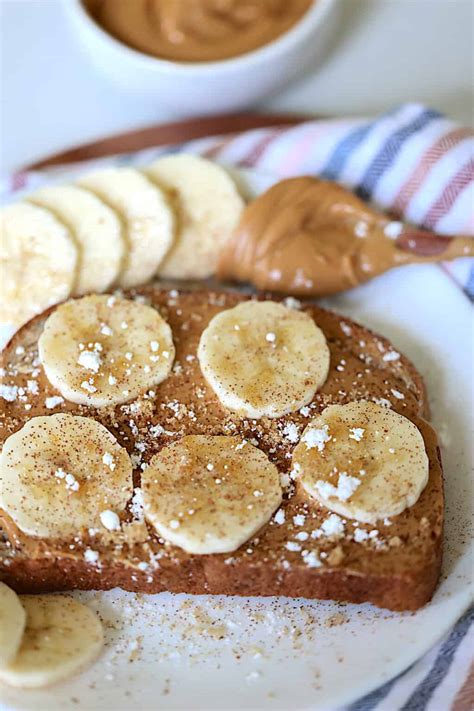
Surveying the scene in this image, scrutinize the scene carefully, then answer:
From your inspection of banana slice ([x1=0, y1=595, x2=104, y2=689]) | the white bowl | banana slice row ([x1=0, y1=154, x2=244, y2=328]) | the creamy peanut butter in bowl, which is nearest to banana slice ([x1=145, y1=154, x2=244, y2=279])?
banana slice row ([x1=0, y1=154, x2=244, y2=328])

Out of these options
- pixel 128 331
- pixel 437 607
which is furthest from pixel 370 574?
pixel 128 331

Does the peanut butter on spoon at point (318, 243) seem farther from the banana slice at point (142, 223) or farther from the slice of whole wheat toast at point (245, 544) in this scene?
the slice of whole wheat toast at point (245, 544)

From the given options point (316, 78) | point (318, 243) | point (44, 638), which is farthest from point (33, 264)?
point (316, 78)

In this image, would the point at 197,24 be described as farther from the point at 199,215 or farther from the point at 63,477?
the point at 63,477

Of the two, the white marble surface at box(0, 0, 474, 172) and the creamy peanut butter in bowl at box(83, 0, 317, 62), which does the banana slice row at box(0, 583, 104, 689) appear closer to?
the white marble surface at box(0, 0, 474, 172)

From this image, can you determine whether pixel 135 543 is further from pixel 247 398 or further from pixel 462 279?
pixel 462 279

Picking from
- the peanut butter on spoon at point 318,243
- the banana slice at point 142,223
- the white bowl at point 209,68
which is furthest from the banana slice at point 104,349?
the white bowl at point 209,68
